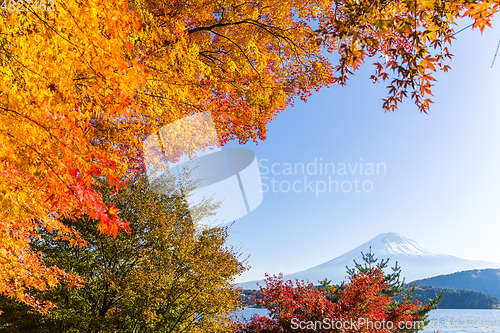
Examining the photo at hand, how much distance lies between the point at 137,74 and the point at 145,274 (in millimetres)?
6415

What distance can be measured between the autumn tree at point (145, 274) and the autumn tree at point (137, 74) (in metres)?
2.02

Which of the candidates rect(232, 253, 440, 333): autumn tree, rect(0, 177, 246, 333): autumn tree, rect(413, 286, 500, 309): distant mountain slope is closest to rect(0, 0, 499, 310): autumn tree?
rect(0, 177, 246, 333): autumn tree

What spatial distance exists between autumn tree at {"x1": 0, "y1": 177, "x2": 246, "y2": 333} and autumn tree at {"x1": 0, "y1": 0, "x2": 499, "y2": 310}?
6.61ft

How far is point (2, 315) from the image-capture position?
35.7 ft

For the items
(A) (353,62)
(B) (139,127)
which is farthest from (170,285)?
(A) (353,62)

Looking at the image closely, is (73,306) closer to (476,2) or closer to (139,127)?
(139,127)

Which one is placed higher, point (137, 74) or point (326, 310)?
point (137, 74)

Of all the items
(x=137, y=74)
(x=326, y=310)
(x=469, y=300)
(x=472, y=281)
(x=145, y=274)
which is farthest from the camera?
(x=472, y=281)

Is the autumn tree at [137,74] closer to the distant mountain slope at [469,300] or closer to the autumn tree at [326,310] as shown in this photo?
the autumn tree at [326,310]

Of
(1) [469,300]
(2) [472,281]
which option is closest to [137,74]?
(1) [469,300]

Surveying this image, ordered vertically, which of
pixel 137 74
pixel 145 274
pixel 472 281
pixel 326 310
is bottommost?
pixel 472 281

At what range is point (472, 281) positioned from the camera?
105125 millimetres

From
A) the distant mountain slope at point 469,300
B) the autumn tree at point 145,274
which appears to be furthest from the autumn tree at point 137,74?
the distant mountain slope at point 469,300

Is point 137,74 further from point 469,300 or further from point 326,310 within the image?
point 469,300
